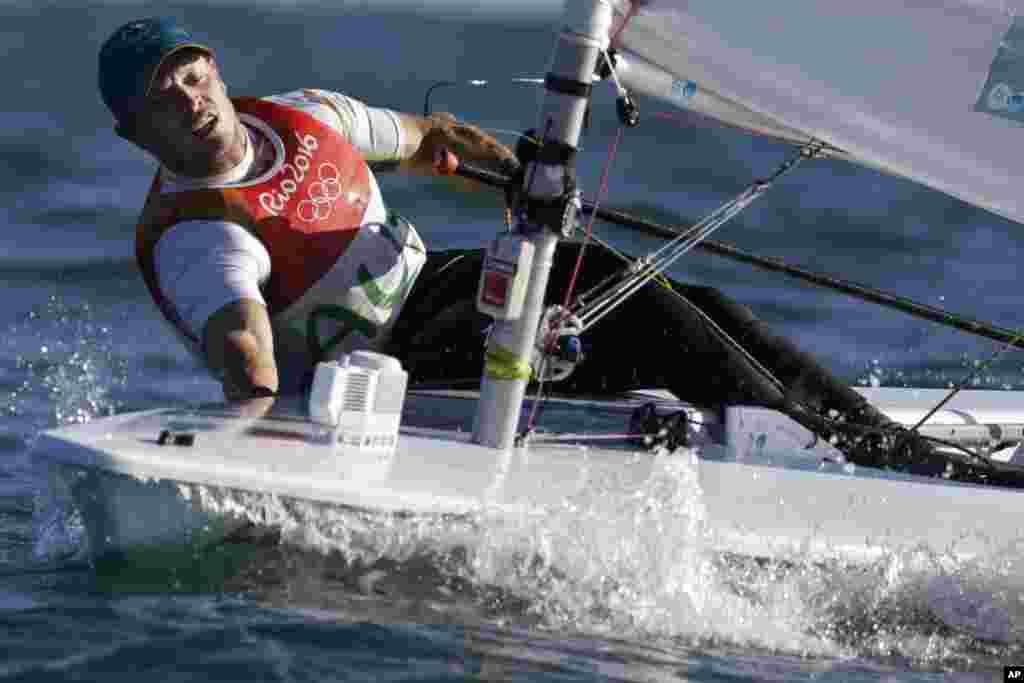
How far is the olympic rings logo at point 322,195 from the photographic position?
3.13 metres

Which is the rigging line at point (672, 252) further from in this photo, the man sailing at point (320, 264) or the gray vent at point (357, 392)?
the gray vent at point (357, 392)

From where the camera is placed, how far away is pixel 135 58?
302 centimetres

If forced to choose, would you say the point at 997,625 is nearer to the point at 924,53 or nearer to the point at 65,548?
the point at 924,53

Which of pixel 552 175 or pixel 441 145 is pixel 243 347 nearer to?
pixel 552 175

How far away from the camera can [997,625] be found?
2.84 m

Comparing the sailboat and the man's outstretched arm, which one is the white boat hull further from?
the man's outstretched arm

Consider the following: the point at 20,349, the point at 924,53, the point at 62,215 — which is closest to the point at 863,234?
the point at 62,215

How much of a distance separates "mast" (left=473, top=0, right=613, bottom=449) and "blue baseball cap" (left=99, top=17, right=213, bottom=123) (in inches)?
22.6

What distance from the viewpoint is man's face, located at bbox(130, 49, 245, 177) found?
302 cm

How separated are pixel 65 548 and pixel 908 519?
1.30 m

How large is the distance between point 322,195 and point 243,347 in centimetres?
39

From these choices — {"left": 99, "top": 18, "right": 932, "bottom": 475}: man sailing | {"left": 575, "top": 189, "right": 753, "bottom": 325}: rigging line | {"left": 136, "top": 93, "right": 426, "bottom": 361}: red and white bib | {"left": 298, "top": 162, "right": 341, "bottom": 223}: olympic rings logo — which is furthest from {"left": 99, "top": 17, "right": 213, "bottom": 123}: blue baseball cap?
{"left": 575, "top": 189, "right": 753, "bottom": 325}: rigging line

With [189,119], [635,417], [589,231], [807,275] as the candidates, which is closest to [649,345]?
[635,417]

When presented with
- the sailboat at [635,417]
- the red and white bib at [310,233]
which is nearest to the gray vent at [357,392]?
the sailboat at [635,417]
